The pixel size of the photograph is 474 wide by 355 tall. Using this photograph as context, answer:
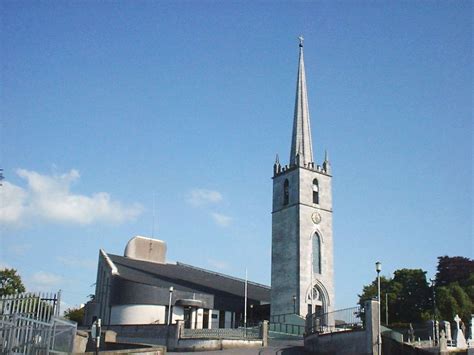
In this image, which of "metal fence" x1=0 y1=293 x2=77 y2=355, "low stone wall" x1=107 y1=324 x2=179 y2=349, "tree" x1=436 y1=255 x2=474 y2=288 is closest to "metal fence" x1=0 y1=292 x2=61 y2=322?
"metal fence" x1=0 y1=293 x2=77 y2=355

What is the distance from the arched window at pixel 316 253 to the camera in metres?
55.3

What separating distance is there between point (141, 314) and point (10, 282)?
18.5m

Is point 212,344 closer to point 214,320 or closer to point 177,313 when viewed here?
point 177,313

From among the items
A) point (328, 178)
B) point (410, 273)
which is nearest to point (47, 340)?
point (328, 178)

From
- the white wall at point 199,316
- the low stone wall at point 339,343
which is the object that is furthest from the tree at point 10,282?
the low stone wall at point 339,343

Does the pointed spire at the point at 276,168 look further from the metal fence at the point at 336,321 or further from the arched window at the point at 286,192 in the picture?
the metal fence at the point at 336,321

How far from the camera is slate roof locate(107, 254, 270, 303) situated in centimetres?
5694

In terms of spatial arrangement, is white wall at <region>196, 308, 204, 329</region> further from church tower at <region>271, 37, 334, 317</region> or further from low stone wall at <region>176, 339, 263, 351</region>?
low stone wall at <region>176, 339, 263, 351</region>

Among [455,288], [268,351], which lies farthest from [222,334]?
[455,288]

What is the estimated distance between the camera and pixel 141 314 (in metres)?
51.6

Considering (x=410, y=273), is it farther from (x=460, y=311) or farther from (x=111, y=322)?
(x=111, y=322)

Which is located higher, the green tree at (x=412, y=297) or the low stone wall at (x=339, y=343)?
the green tree at (x=412, y=297)

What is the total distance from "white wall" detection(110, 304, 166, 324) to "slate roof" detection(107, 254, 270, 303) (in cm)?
253

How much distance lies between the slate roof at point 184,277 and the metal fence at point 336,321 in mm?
21940
